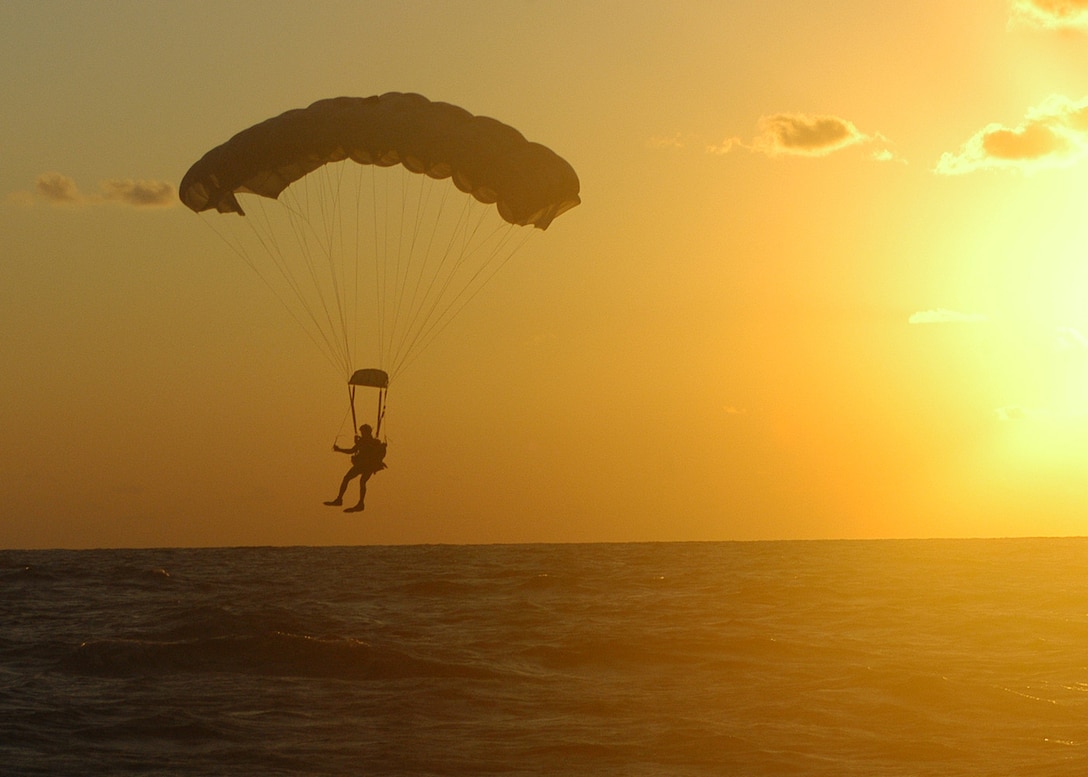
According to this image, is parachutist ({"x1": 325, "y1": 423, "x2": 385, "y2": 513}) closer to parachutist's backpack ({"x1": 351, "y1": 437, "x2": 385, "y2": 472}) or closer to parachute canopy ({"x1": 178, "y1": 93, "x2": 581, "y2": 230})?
parachutist's backpack ({"x1": 351, "y1": 437, "x2": 385, "y2": 472})

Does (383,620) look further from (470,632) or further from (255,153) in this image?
(255,153)

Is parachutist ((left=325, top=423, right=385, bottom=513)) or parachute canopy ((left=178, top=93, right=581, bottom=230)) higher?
parachute canopy ((left=178, top=93, right=581, bottom=230))

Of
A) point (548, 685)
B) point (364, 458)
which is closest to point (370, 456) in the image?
point (364, 458)

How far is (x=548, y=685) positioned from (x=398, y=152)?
11567 millimetres

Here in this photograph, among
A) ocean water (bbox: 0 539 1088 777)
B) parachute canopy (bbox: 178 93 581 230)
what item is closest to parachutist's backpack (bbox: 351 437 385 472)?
ocean water (bbox: 0 539 1088 777)

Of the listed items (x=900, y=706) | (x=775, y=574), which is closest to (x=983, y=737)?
(x=900, y=706)

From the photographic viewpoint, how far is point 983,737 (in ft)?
69.5

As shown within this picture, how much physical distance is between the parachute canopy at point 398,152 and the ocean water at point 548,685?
10404mm

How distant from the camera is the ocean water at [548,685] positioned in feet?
65.5

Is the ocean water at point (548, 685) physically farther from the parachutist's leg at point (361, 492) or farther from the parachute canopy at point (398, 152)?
the parachute canopy at point (398, 152)

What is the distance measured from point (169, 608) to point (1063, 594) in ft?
106

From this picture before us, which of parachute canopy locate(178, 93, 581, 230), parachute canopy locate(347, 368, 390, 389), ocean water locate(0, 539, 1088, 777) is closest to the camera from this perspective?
ocean water locate(0, 539, 1088, 777)

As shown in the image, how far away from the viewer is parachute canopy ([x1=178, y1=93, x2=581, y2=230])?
24.9m

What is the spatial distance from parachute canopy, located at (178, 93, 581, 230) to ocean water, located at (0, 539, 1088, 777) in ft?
34.1
